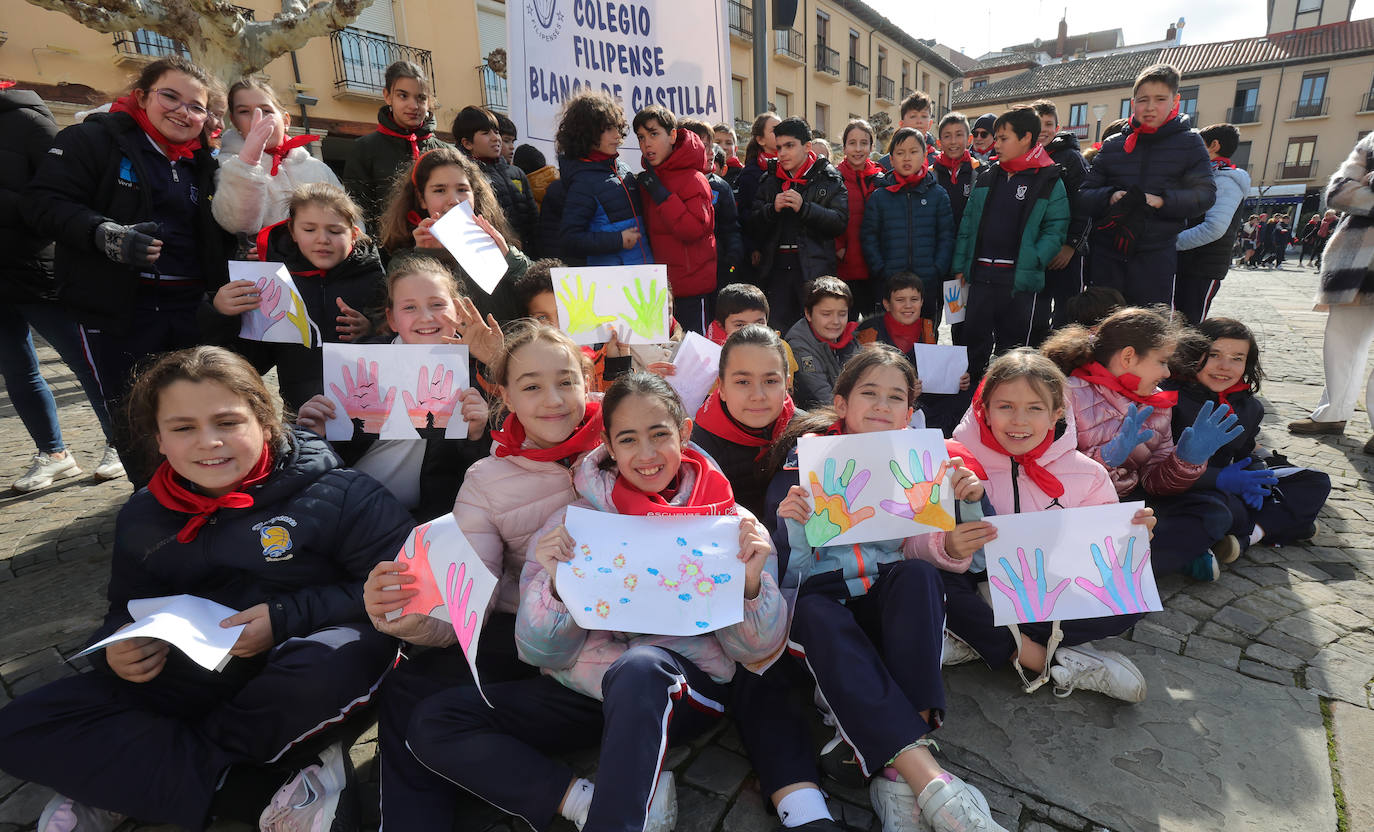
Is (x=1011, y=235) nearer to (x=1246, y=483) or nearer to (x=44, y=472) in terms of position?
(x=1246, y=483)

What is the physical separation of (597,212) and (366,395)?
1.88m

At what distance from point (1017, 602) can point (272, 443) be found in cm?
226

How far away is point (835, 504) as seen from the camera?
196 cm

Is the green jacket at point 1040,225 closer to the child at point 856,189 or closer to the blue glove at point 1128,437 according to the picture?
the child at point 856,189

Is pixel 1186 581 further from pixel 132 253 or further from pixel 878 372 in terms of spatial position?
pixel 132 253

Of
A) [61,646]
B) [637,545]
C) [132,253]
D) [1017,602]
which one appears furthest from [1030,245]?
[61,646]

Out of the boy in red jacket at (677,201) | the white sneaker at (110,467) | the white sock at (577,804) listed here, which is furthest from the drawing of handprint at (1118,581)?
the white sneaker at (110,467)

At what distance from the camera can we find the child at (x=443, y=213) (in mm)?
3033

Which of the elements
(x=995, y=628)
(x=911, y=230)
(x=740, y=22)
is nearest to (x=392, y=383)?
(x=995, y=628)

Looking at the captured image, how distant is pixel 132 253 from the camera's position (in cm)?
251

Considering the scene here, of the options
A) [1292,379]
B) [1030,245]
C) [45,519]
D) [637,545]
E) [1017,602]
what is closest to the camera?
[637,545]

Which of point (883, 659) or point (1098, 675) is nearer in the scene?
point (883, 659)

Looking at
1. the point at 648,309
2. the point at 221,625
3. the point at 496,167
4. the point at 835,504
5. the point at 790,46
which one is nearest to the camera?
the point at 221,625

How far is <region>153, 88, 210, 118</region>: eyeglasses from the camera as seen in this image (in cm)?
261
